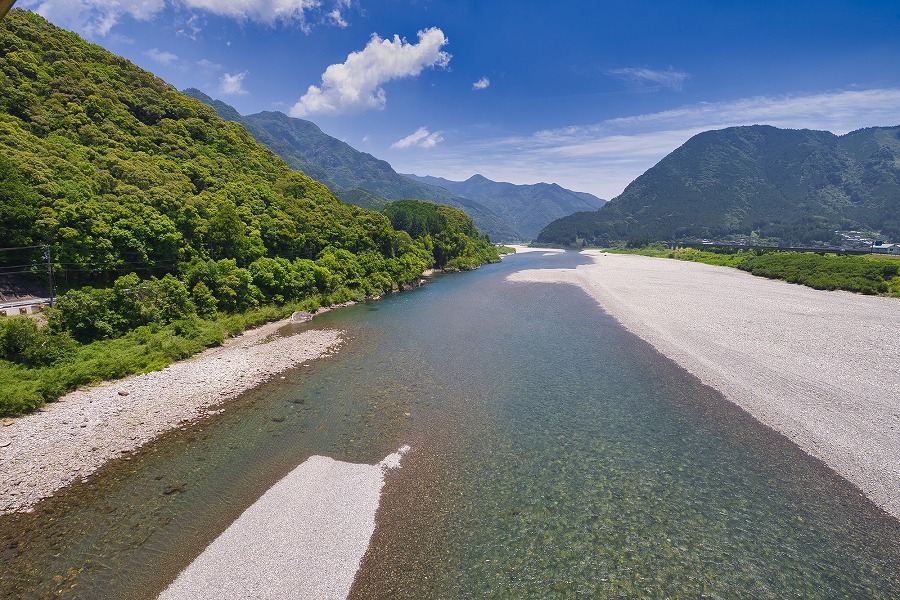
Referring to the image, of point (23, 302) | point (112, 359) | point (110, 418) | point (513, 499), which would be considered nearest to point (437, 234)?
point (23, 302)

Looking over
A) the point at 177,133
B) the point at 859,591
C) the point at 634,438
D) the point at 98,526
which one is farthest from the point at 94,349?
the point at 177,133

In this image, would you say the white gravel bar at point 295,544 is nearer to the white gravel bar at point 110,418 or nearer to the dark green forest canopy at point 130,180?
the white gravel bar at point 110,418

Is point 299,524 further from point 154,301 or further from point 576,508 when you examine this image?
point 154,301

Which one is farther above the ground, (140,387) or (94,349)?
(94,349)

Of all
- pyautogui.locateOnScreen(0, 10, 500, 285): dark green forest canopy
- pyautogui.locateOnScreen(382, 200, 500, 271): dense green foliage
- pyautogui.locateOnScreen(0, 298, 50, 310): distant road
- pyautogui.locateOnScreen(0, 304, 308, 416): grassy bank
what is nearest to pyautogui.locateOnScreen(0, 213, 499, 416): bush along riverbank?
pyautogui.locateOnScreen(0, 304, 308, 416): grassy bank

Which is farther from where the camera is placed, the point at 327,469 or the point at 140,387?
the point at 140,387

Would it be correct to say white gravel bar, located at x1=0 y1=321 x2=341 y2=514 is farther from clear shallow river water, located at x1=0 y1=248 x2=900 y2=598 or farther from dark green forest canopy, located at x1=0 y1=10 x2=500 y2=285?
dark green forest canopy, located at x1=0 y1=10 x2=500 y2=285

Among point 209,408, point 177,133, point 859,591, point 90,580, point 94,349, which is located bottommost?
point 859,591

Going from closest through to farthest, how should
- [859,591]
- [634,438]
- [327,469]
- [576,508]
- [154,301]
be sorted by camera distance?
1. [859,591]
2. [576,508]
3. [327,469]
4. [634,438]
5. [154,301]

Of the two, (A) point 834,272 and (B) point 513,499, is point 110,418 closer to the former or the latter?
(B) point 513,499
